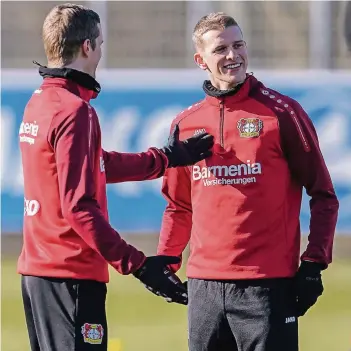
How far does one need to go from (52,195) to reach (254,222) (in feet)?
2.29

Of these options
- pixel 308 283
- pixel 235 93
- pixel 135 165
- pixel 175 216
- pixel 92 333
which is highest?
pixel 235 93

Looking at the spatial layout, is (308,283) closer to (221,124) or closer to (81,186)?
(221,124)

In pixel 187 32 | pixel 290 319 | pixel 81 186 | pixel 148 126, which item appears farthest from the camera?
pixel 187 32

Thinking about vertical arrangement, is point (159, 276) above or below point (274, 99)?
below

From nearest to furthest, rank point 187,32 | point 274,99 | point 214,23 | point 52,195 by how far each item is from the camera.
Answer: point 52,195 < point 274,99 < point 214,23 < point 187,32

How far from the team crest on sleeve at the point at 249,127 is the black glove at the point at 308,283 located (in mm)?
476

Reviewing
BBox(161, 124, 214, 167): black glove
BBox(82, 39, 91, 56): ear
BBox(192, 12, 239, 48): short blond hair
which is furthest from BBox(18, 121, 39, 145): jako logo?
BBox(192, 12, 239, 48): short blond hair

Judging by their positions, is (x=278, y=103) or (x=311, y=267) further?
(x=278, y=103)

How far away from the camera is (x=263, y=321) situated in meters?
3.66

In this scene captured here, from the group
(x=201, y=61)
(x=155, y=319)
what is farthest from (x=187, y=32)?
(x=201, y=61)

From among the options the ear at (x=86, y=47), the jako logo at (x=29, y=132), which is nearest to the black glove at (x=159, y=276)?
the jako logo at (x=29, y=132)

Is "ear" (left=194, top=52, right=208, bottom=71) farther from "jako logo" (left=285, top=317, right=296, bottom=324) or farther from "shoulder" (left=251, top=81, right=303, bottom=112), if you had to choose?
"jako logo" (left=285, top=317, right=296, bottom=324)

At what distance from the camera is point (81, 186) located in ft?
11.3

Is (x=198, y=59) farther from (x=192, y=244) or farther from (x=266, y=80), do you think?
(x=266, y=80)
